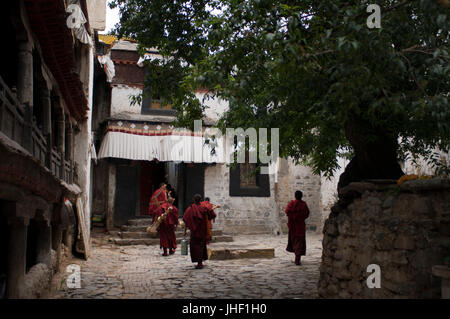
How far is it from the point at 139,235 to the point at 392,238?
33.6 ft

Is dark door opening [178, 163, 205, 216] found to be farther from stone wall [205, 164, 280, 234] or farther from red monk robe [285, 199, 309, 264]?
red monk robe [285, 199, 309, 264]

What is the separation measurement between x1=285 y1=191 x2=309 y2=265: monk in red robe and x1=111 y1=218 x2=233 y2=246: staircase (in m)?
4.85

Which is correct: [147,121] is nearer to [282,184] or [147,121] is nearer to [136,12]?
[282,184]

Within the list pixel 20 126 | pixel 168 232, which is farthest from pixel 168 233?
pixel 20 126

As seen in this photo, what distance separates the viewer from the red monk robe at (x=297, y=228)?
956cm

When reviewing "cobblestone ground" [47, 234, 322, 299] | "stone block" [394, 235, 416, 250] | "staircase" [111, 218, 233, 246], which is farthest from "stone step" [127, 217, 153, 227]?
"stone block" [394, 235, 416, 250]

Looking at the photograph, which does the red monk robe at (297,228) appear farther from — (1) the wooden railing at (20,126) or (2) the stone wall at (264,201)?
(2) the stone wall at (264,201)

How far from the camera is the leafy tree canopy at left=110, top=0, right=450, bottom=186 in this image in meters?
3.92

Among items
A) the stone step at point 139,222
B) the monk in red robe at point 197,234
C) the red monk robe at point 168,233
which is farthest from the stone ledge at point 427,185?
the stone step at point 139,222

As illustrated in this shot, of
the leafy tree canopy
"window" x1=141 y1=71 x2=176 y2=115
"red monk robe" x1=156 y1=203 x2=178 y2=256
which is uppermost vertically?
"window" x1=141 y1=71 x2=176 y2=115

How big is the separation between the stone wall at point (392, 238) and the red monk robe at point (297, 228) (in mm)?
3601

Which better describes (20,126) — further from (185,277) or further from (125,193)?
(125,193)

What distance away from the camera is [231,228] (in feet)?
53.6
